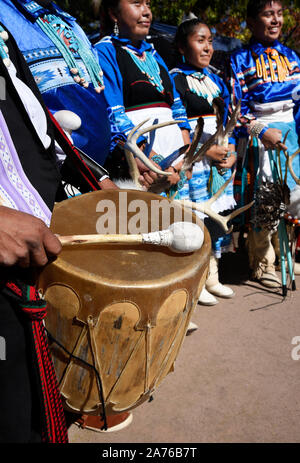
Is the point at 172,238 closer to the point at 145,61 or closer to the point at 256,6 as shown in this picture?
the point at 145,61

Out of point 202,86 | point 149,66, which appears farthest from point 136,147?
→ point 202,86

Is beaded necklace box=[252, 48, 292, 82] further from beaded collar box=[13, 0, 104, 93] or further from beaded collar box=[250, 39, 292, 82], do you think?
beaded collar box=[13, 0, 104, 93]

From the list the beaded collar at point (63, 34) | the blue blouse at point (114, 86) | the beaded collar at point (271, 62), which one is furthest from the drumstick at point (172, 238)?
the beaded collar at point (271, 62)

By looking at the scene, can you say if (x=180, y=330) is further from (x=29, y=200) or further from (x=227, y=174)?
(x=227, y=174)

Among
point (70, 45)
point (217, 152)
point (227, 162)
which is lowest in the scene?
point (227, 162)

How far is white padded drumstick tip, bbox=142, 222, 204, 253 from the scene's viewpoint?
128 cm

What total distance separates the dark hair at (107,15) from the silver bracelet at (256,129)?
141cm

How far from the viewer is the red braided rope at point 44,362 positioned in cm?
112

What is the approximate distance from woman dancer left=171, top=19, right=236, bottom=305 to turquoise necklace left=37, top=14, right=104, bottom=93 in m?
1.20

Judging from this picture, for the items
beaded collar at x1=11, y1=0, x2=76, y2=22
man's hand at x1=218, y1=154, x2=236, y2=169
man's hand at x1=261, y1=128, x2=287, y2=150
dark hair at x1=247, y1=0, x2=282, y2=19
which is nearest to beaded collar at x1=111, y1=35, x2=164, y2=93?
beaded collar at x1=11, y1=0, x2=76, y2=22

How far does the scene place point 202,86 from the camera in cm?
320

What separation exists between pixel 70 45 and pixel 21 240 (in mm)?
1250

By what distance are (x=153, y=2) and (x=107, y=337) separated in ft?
23.3
